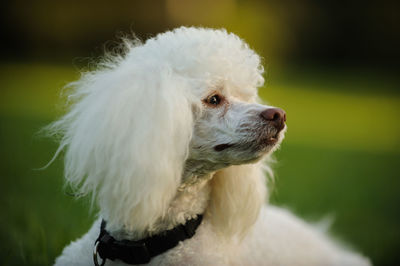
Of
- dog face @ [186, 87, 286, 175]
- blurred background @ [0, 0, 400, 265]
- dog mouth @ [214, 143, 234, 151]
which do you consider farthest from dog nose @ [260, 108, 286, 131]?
blurred background @ [0, 0, 400, 265]

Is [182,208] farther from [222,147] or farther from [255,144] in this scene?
[255,144]

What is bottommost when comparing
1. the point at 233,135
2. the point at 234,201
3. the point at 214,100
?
the point at 234,201

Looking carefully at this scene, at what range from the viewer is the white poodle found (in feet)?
5.81

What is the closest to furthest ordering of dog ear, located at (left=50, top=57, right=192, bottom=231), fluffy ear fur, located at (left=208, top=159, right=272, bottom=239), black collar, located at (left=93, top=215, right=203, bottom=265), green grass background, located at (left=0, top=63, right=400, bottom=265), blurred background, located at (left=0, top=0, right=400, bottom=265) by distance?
1. dog ear, located at (left=50, top=57, right=192, bottom=231)
2. black collar, located at (left=93, top=215, right=203, bottom=265)
3. fluffy ear fur, located at (left=208, top=159, right=272, bottom=239)
4. green grass background, located at (left=0, top=63, right=400, bottom=265)
5. blurred background, located at (left=0, top=0, right=400, bottom=265)

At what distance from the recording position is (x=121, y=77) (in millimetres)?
1850

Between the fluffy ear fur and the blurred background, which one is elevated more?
the blurred background

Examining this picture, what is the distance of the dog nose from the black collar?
624 millimetres

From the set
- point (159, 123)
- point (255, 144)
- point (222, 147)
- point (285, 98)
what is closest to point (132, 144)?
point (159, 123)

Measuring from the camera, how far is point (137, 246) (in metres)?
1.90

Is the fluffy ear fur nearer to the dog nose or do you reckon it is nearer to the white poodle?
the white poodle

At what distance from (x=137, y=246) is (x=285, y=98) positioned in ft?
34.0

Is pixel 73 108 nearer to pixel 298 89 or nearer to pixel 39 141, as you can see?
pixel 39 141

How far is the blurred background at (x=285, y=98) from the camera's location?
3357 mm

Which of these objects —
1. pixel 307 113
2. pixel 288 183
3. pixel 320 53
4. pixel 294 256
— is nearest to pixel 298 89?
pixel 307 113
